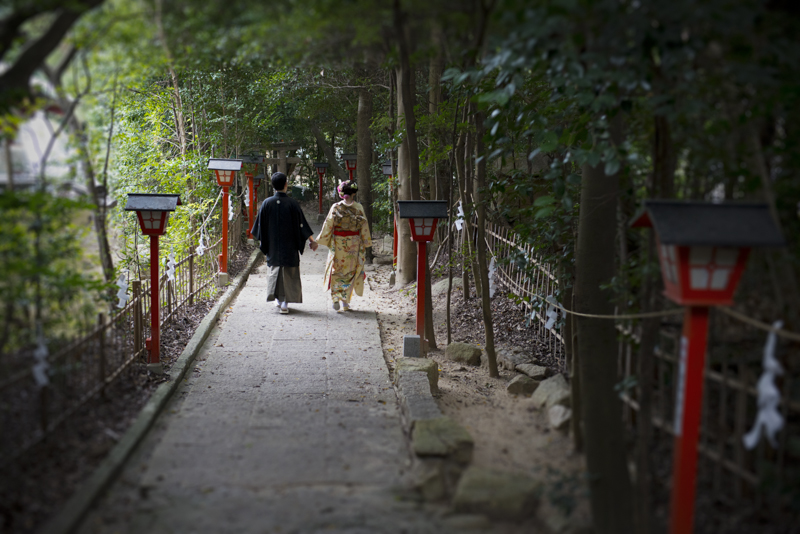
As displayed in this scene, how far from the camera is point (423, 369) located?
5371mm

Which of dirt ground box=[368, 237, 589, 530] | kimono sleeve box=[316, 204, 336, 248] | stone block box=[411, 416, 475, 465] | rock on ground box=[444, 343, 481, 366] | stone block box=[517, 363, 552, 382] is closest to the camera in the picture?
dirt ground box=[368, 237, 589, 530]

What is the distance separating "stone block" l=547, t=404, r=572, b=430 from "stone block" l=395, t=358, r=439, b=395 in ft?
3.55

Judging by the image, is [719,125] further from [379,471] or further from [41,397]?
[41,397]

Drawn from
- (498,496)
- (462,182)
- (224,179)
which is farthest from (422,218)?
(224,179)

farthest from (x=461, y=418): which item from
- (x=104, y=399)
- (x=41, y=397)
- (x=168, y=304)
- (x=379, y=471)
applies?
(x=168, y=304)

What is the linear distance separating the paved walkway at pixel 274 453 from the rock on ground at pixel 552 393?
109 cm

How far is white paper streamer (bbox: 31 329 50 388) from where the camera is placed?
3.14 m

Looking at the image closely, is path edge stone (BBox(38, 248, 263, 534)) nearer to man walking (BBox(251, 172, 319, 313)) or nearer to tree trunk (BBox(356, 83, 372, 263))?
man walking (BBox(251, 172, 319, 313))

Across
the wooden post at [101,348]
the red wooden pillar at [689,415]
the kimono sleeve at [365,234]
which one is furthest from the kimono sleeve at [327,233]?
the red wooden pillar at [689,415]

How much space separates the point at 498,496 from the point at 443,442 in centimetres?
63

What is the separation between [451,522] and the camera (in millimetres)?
3143

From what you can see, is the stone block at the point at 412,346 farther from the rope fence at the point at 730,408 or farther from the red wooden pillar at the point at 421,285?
the rope fence at the point at 730,408

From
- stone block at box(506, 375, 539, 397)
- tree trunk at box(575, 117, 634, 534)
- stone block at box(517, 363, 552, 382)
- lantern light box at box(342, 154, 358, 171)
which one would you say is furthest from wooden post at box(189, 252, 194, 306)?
lantern light box at box(342, 154, 358, 171)

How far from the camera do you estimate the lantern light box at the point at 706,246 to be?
258 cm
